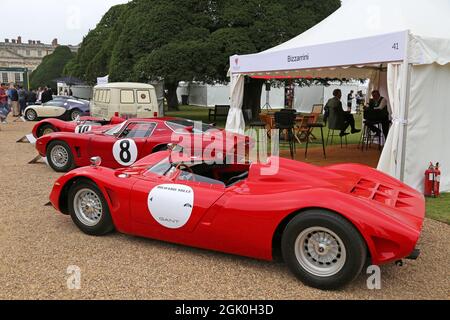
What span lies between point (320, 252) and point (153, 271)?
58.4 inches

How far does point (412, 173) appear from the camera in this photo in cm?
662

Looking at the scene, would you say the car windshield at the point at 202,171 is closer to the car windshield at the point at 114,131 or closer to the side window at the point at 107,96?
the car windshield at the point at 114,131

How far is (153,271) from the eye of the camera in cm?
381

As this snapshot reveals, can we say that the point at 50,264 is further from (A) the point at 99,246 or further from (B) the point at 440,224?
(B) the point at 440,224

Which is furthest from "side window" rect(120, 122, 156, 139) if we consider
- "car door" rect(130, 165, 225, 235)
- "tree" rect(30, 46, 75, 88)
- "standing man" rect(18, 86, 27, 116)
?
"tree" rect(30, 46, 75, 88)

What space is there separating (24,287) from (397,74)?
18.9 ft

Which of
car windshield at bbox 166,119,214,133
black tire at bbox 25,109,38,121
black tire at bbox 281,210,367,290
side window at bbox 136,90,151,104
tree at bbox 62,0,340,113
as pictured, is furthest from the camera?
black tire at bbox 25,109,38,121

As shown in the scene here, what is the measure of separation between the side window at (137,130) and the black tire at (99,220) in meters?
3.28

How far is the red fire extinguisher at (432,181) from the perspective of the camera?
6555 millimetres

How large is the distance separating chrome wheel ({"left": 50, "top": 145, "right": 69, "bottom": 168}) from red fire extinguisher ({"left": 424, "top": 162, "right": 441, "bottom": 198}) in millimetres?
6515

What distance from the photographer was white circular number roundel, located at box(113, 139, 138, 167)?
7840mm

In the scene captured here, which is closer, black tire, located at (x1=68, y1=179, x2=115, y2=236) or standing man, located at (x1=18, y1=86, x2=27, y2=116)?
black tire, located at (x1=68, y1=179, x2=115, y2=236)

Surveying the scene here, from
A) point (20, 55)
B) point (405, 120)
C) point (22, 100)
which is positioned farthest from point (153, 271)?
point (20, 55)

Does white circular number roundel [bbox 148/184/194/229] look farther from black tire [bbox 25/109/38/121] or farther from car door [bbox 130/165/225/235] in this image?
black tire [bbox 25/109/38/121]
